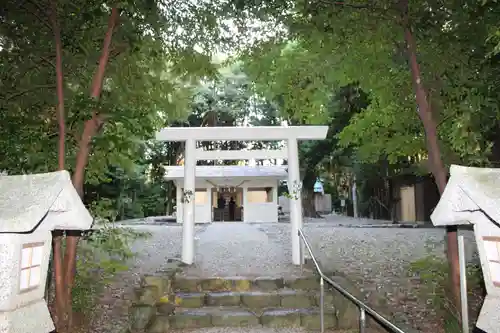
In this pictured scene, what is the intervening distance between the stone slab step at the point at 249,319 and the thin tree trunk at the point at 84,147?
49.4 inches

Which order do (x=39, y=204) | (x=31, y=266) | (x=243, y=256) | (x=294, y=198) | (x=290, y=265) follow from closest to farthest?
(x=39, y=204)
(x=31, y=266)
(x=290, y=265)
(x=294, y=198)
(x=243, y=256)

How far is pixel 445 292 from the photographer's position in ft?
16.9

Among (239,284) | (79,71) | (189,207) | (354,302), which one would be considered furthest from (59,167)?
(189,207)

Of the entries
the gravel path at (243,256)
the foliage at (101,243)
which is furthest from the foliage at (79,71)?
the gravel path at (243,256)

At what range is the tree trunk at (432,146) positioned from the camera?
4.85 meters

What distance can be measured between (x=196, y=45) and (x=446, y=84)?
A: 3.57 m

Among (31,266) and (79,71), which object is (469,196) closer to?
(31,266)

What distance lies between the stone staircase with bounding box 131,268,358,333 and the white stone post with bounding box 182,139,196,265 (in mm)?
1315

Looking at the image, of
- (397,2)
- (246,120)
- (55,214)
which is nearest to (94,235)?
(55,214)

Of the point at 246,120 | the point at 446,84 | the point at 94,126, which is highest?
the point at 246,120

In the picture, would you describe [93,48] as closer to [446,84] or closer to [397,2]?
[397,2]

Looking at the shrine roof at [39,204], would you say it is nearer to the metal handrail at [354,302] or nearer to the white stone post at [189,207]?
the metal handrail at [354,302]

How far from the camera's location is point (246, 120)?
23.1m

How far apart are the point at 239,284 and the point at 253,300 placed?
1.49ft
